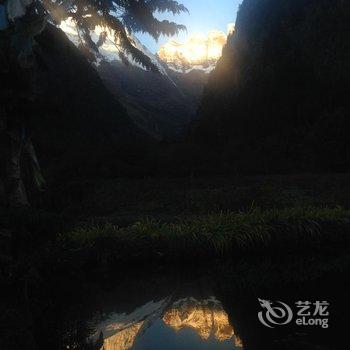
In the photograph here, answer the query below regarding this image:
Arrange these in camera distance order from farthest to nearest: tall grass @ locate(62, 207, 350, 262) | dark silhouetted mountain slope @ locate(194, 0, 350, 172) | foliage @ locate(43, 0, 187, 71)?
dark silhouetted mountain slope @ locate(194, 0, 350, 172), foliage @ locate(43, 0, 187, 71), tall grass @ locate(62, 207, 350, 262)

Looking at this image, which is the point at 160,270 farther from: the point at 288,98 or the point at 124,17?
the point at 288,98

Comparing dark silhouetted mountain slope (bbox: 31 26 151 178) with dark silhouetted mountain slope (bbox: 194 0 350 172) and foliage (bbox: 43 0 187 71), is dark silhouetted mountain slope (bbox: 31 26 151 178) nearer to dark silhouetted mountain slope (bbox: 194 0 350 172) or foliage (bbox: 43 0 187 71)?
foliage (bbox: 43 0 187 71)

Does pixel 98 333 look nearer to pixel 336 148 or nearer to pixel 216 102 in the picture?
pixel 336 148

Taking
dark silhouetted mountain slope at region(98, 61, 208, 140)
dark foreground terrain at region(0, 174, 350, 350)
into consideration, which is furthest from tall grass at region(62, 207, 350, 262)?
dark silhouetted mountain slope at region(98, 61, 208, 140)

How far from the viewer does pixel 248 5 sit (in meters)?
39.2

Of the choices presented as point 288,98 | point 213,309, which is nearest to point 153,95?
point 288,98

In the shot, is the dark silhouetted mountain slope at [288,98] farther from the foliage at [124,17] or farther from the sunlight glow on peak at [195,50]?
the sunlight glow on peak at [195,50]

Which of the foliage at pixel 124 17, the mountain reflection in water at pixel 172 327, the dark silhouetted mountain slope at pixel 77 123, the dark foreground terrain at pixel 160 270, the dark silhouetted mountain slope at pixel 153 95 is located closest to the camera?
the mountain reflection in water at pixel 172 327

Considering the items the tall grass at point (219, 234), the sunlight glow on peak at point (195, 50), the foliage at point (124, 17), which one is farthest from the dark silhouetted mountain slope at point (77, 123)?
the sunlight glow on peak at point (195, 50)

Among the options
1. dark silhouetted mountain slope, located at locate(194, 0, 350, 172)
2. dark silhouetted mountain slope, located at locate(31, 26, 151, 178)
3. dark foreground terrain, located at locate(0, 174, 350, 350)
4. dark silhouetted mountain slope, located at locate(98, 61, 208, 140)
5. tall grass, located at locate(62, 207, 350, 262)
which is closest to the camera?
dark foreground terrain, located at locate(0, 174, 350, 350)

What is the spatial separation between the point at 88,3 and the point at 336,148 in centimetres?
1077

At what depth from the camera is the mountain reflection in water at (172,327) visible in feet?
19.3

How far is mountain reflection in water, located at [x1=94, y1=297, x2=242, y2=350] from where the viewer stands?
588 centimetres

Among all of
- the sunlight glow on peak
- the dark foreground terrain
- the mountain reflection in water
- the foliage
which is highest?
the sunlight glow on peak
